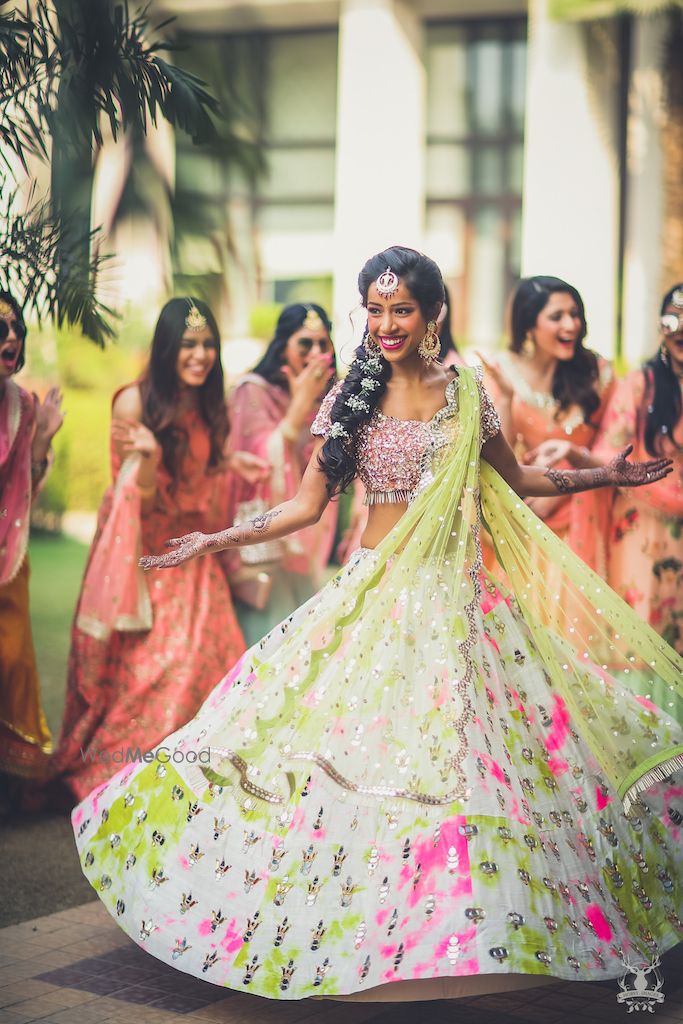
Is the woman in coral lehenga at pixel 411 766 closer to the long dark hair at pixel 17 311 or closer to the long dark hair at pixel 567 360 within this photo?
the long dark hair at pixel 17 311

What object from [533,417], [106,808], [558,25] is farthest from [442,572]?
[558,25]

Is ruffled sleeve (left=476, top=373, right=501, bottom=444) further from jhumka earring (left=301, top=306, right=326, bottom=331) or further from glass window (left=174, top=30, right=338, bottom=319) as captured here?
glass window (left=174, top=30, right=338, bottom=319)

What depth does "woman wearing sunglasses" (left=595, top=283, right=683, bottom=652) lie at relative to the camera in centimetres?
593

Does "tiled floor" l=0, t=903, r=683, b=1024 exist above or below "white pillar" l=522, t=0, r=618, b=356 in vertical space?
below

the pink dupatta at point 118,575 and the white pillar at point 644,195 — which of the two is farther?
the white pillar at point 644,195

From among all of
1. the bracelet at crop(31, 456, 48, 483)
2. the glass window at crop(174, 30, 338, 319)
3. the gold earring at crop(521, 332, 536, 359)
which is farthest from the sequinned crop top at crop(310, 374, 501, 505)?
the glass window at crop(174, 30, 338, 319)

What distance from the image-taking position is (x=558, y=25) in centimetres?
1227

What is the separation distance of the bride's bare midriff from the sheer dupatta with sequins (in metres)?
0.12

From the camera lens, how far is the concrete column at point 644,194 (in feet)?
39.6

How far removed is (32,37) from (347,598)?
6.98ft

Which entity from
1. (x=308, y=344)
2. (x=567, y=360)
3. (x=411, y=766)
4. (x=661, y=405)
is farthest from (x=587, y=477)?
(x=308, y=344)

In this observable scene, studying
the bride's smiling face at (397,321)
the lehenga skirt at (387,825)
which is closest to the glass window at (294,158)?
the bride's smiling face at (397,321)

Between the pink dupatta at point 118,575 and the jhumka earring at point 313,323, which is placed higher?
the jhumka earring at point 313,323

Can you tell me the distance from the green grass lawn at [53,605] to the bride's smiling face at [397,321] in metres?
3.34
